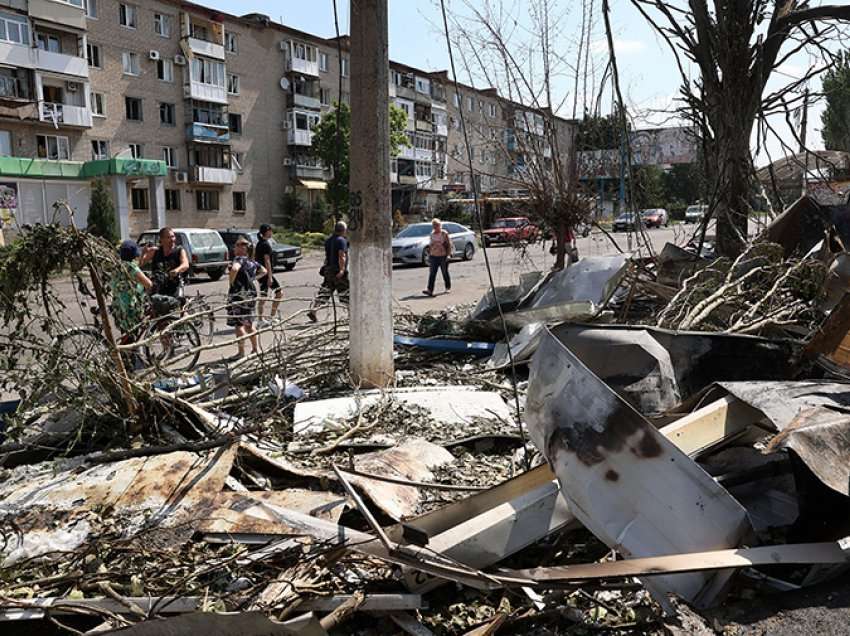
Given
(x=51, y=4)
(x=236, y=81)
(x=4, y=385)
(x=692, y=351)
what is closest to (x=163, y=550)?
(x=4, y=385)

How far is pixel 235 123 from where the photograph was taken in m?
47.9

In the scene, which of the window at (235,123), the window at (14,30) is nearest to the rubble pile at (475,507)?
the window at (14,30)

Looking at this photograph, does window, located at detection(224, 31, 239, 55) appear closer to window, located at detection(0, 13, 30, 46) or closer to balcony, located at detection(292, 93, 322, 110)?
balcony, located at detection(292, 93, 322, 110)

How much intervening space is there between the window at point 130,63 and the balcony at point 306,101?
11.9m

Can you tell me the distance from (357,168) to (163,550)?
392 cm

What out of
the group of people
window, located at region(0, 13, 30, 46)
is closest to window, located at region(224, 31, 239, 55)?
window, located at region(0, 13, 30, 46)

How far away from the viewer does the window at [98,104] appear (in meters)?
39.2

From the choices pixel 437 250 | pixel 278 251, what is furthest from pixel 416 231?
pixel 437 250

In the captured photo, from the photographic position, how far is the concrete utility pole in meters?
6.14

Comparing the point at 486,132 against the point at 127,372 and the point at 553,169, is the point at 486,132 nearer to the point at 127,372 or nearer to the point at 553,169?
the point at 553,169

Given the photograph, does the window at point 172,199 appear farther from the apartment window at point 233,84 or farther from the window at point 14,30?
the window at point 14,30

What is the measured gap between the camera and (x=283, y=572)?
296 centimetres

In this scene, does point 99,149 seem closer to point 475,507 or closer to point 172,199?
point 172,199

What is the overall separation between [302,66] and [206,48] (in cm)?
822
